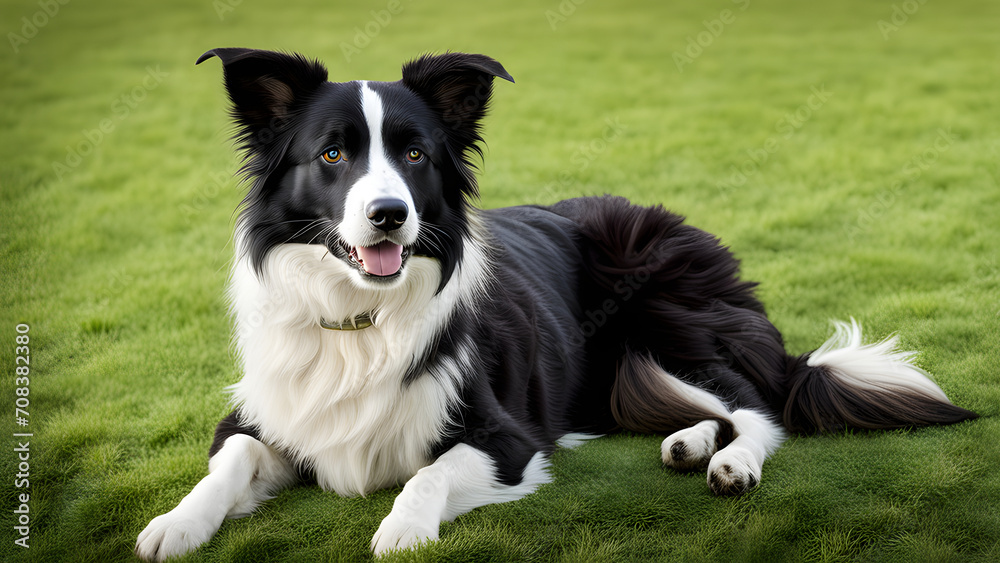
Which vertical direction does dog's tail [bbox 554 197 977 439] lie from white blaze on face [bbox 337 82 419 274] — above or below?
below

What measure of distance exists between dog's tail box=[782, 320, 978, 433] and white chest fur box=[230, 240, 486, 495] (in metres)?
1.96

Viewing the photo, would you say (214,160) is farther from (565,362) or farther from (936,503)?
(936,503)

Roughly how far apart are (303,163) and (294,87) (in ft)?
1.16

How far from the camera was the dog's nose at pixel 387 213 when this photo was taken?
9.85 feet

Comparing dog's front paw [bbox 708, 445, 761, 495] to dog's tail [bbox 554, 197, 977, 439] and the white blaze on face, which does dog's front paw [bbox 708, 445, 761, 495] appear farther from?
the white blaze on face

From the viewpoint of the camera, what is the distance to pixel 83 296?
6516mm

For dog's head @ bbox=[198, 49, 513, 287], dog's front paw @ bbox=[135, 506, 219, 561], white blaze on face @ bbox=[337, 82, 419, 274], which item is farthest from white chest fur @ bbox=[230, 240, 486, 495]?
dog's front paw @ bbox=[135, 506, 219, 561]

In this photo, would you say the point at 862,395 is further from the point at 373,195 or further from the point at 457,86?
the point at 373,195

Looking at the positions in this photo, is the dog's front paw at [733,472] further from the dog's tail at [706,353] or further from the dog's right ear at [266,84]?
the dog's right ear at [266,84]

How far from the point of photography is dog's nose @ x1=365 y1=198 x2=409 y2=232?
3.00m

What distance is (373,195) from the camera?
3.03 metres

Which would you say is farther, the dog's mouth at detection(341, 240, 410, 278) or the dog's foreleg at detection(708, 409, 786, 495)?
the dog's foreleg at detection(708, 409, 786, 495)

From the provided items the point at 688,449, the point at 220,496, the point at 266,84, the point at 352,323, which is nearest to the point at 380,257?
the point at 352,323

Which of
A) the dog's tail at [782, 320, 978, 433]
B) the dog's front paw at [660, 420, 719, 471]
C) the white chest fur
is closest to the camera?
the white chest fur
